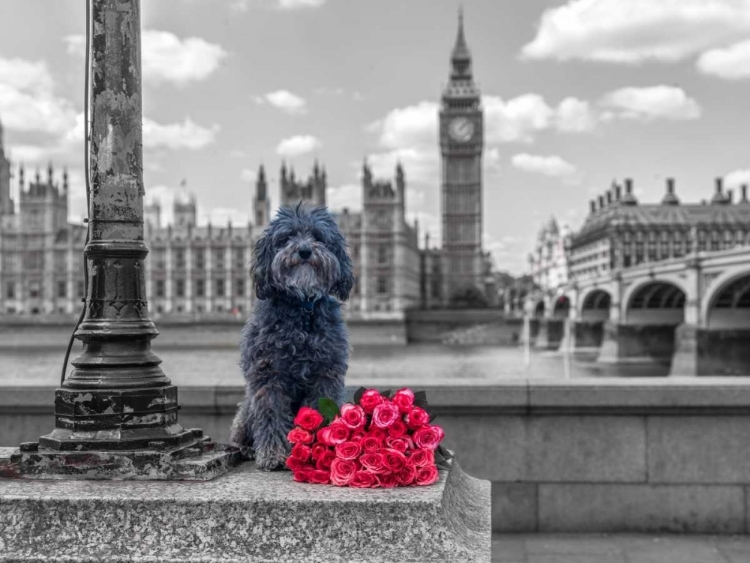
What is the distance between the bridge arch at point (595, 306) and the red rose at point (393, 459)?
5449 centimetres

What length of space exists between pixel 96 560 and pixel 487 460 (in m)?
2.27

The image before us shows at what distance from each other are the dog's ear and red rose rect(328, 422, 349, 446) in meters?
0.54

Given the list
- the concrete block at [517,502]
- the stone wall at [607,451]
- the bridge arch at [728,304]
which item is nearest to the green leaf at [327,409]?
the stone wall at [607,451]

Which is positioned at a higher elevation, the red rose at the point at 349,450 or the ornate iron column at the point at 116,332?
the ornate iron column at the point at 116,332

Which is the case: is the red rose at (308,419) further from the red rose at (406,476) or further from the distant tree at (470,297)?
the distant tree at (470,297)

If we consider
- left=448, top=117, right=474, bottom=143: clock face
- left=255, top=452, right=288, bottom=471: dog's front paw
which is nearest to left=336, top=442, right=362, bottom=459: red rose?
left=255, top=452, right=288, bottom=471: dog's front paw

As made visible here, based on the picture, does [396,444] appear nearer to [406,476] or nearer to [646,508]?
[406,476]

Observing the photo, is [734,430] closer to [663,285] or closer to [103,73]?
[103,73]

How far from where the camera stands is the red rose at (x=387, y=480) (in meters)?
2.52

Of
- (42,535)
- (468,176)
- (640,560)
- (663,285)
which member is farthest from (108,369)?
(468,176)

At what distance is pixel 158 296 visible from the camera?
71.1 m

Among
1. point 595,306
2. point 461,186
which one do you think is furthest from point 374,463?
point 461,186

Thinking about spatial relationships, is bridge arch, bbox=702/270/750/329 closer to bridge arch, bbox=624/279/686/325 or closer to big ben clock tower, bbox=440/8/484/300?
bridge arch, bbox=624/279/686/325

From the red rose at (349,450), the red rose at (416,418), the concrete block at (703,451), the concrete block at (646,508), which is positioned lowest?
the concrete block at (646,508)
